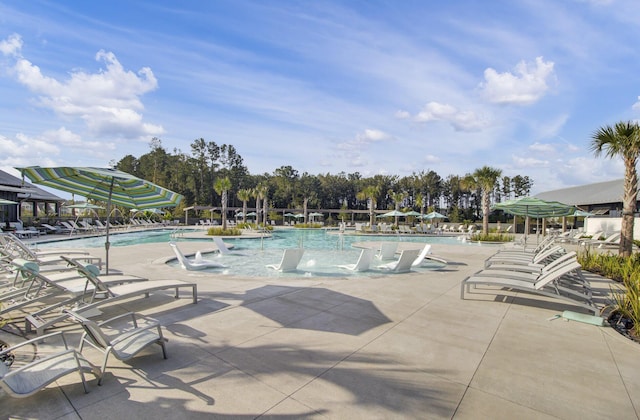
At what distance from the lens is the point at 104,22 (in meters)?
9.80

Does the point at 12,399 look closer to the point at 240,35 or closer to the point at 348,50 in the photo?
the point at 240,35

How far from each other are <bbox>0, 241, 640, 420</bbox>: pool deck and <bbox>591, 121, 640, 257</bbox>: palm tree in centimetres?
584

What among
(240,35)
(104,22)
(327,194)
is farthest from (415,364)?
(327,194)

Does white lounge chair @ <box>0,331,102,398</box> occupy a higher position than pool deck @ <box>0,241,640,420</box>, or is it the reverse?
white lounge chair @ <box>0,331,102,398</box>

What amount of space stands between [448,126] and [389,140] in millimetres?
9005

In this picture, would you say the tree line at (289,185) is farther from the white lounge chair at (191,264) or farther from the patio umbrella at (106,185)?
the patio umbrella at (106,185)

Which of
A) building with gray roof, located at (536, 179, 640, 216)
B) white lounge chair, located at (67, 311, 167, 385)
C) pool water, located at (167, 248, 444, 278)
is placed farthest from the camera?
building with gray roof, located at (536, 179, 640, 216)

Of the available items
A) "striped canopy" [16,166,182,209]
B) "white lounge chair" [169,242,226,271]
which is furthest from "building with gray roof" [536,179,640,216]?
"striped canopy" [16,166,182,209]

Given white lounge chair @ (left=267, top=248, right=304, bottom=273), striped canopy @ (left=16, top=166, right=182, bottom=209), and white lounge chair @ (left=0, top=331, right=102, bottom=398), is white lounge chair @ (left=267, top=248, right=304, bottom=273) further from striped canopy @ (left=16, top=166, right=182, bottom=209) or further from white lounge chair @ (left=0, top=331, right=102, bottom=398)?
white lounge chair @ (left=0, top=331, right=102, bottom=398)

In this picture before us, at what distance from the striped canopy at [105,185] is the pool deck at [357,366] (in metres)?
2.00

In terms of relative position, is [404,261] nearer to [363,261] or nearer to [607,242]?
[363,261]

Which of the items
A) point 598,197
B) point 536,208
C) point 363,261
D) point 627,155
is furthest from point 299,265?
point 598,197

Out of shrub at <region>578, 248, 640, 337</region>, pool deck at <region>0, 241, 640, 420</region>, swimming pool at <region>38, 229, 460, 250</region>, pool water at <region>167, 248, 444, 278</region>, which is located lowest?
swimming pool at <region>38, 229, 460, 250</region>

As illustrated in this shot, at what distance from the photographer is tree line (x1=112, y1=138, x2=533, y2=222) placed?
53.6 meters
